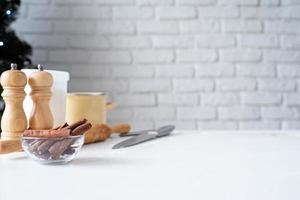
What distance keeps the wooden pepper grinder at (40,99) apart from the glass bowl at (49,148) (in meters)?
0.11

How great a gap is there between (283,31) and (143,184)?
112 cm

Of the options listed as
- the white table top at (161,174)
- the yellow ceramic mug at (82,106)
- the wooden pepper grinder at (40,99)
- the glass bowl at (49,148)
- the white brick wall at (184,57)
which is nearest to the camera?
the white table top at (161,174)

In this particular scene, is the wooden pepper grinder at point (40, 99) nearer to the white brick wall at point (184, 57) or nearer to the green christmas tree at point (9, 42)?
the green christmas tree at point (9, 42)

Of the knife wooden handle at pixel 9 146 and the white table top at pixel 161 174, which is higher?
the knife wooden handle at pixel 9 146

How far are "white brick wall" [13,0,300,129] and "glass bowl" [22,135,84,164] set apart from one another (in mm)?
806

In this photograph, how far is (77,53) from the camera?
1.29 metres

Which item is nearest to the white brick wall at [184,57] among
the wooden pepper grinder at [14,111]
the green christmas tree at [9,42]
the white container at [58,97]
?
the green christmas tree at [9,42]

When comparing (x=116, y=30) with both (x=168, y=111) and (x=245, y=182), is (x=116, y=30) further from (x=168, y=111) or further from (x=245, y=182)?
(x=245, y=182)

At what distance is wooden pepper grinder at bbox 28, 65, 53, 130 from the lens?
604 mm

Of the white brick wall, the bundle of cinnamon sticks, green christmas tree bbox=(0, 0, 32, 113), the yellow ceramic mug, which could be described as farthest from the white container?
the white brick wall

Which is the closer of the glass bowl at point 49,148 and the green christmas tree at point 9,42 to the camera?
the glass bowl at point 49,148

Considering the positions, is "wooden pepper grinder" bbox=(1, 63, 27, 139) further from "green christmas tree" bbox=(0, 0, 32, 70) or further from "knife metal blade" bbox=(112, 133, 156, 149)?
"green christmas tree" bbox=(0, 0, 32, 70)

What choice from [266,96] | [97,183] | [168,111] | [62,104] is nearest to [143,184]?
[97,183]

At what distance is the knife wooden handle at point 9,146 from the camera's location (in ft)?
1.75
